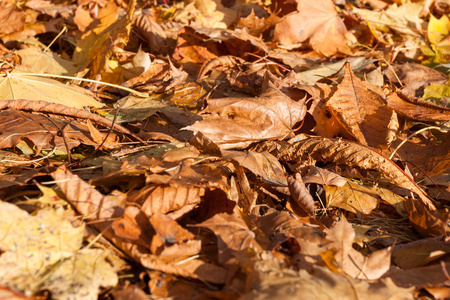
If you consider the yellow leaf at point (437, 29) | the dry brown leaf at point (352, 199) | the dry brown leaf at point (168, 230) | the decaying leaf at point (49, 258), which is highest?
the decaying leaf at point (49, 258)

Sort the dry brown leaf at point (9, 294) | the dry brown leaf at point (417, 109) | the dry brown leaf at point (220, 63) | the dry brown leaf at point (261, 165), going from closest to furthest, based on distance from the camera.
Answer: the dry brown leaf at point (9, 294) < the dry brown leaf at point (261, 165) < the dry brown leaf at point (417, 109) < the dry brown leaf at point (220, 63)

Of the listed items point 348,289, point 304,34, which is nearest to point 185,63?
point 304,34

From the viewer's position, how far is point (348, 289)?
1.12 m

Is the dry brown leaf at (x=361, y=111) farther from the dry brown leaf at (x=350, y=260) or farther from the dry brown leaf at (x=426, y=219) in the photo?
the dry brown leaf at (x=350, y=260)

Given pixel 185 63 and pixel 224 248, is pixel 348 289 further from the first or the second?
pixel 185 63

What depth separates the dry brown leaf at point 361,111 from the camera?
2.01 meters

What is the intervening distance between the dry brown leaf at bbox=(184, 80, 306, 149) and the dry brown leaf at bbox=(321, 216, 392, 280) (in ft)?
2.39

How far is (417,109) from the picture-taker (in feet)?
7.37

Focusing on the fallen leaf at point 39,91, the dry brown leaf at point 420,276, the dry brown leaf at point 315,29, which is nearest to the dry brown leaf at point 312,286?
the dry brown leaf at point 420,276

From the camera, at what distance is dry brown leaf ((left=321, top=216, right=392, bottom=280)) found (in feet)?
4.14

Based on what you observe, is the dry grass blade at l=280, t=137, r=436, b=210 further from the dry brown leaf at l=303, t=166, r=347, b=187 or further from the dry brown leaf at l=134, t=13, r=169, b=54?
the dry brown leaf at l=134, t=13, r=169, b=54

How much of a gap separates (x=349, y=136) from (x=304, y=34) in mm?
1361

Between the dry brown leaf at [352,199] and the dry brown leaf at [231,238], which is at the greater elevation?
the dry brown leaf at [231,238]

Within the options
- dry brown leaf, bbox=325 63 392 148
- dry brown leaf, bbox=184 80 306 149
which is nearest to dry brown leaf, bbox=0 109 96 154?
A: dry brown leaf, bbox=184 80 306 149
